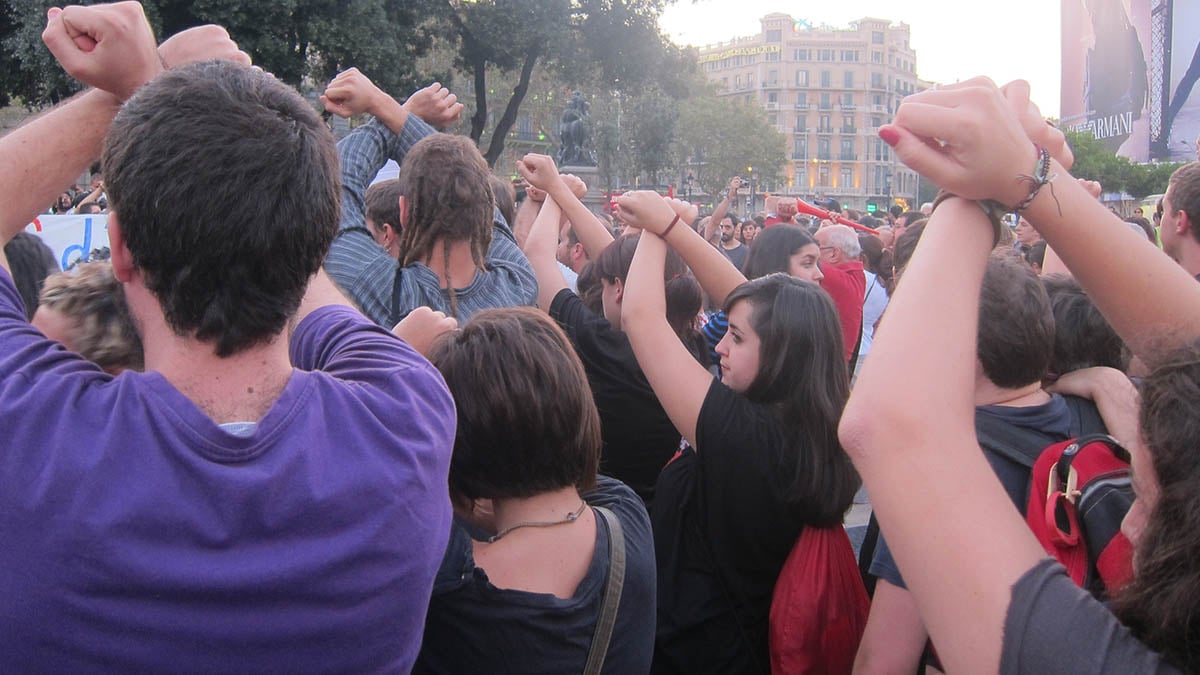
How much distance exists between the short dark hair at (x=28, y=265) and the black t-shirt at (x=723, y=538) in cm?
175

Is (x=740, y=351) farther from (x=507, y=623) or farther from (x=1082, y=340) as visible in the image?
(x=507, y=623)

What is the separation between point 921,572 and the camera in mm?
1057

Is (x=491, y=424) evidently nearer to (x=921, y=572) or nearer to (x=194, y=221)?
(x=194, y=221)

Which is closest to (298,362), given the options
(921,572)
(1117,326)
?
(921,572)

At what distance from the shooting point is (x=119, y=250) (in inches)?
45.2

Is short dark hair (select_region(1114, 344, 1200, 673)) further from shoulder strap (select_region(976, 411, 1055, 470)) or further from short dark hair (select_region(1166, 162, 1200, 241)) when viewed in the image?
short dark hair (select_region(1166, 162, 1200, 241))

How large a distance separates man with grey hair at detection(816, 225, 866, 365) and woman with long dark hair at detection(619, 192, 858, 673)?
230 centimetres

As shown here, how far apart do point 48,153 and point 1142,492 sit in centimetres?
159

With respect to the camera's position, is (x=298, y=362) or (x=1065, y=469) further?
(x=1065, y=469)

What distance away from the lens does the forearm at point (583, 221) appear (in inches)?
134

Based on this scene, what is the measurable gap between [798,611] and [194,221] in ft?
5.78

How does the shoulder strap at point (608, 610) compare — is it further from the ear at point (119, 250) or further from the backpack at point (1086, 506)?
the ear at point (119, 250)

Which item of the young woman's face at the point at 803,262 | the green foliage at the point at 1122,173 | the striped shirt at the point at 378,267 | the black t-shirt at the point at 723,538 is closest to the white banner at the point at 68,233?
the striped shirt at the point at 378,267

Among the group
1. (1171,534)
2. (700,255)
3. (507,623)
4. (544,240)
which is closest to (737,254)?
(544,240)
